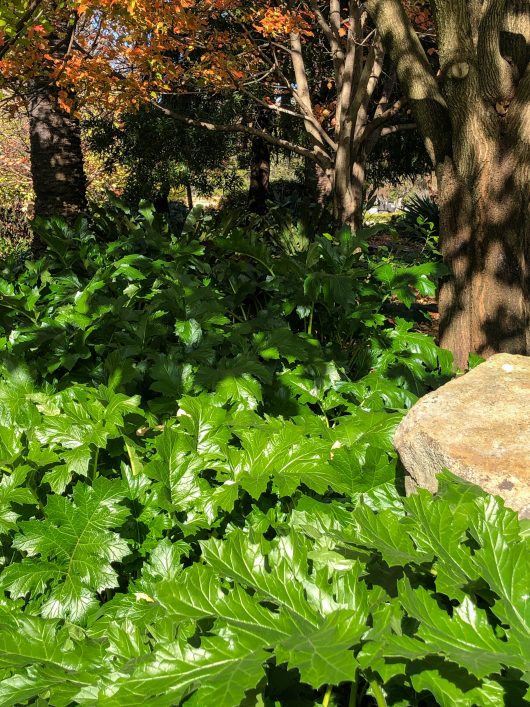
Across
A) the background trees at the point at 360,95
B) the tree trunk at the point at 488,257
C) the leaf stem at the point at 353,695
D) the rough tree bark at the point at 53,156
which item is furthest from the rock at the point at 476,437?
the rough tree bark at the point at 53,156

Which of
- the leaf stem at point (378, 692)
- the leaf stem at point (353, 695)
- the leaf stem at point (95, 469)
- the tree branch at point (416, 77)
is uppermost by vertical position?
the tree branch at point (416, 77)

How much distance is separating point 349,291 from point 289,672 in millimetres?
2348

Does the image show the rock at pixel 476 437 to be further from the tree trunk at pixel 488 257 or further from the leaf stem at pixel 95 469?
the tree trunk at pixel 488 257

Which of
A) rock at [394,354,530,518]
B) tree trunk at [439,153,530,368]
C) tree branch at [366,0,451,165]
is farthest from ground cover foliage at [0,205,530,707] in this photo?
tree branch at [366,0,451,165]

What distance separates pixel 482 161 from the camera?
4074 mm

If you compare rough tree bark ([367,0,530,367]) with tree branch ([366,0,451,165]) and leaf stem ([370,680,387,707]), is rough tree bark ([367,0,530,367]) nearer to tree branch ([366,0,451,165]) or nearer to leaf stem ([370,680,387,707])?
tree branch ([366,0,451,165])

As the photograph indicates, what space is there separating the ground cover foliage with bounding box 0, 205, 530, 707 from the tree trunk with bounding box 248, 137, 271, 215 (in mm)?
9799

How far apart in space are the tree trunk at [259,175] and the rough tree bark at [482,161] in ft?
30.9

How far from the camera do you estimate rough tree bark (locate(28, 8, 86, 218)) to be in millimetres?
6996

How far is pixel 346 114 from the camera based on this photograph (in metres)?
7.76

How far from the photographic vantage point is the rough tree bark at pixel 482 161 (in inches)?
159

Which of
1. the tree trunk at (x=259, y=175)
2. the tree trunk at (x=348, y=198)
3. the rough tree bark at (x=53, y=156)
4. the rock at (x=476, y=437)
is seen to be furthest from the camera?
the tree trunk at (x=259, y=175)

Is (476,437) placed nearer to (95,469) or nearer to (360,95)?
(95,469)

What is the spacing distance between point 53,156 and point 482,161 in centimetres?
469
